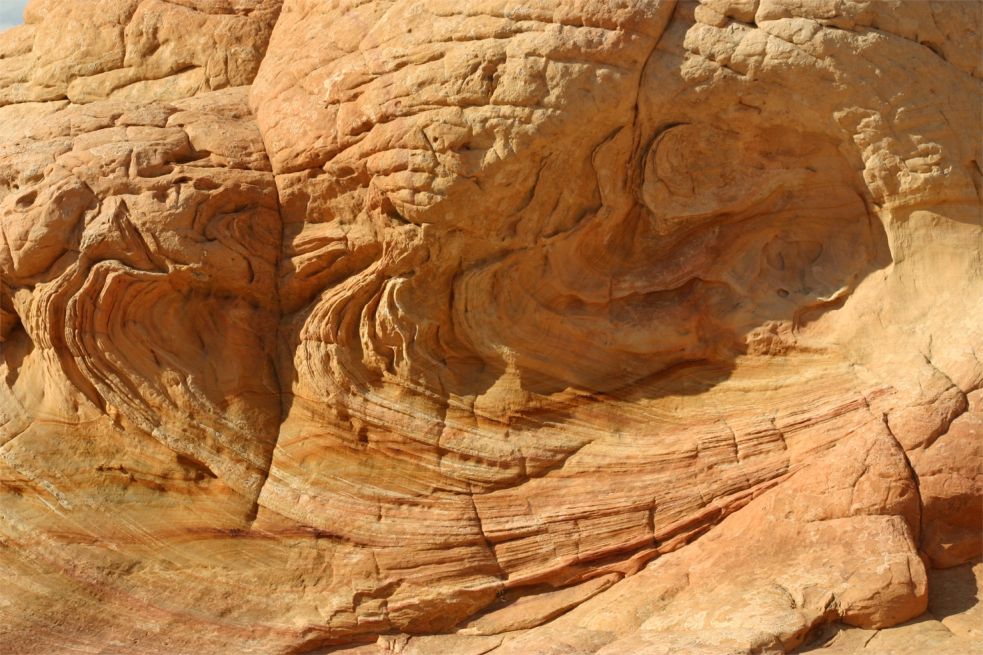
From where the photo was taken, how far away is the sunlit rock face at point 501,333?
16.4ft

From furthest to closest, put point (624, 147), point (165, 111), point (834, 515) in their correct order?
point (165, 111) < point (624, 147) < point (834, 515)

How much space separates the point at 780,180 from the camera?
5.27 meters

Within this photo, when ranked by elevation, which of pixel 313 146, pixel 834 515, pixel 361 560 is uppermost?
pixel 313 146

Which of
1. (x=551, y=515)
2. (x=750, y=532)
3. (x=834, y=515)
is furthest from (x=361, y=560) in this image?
(x=834, y=515)

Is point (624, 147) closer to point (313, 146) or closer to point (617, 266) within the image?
point (617, 266)

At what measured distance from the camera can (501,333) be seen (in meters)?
5.41

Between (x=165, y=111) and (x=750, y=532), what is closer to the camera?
(x=750, y=532)

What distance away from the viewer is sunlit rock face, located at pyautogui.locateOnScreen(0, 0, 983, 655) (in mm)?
4984

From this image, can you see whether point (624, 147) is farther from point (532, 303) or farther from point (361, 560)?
point (361, 560)

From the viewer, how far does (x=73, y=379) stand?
5352 millimetres

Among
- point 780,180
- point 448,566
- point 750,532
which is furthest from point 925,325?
point 448,566

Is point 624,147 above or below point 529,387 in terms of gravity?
above

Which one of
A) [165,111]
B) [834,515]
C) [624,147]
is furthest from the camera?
[165,111]

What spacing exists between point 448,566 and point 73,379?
2103 millimetres
